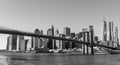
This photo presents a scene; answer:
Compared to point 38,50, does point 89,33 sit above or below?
above

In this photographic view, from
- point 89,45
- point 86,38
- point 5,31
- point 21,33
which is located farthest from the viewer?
point 86,38

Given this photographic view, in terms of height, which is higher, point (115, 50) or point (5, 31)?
point (5, 31)

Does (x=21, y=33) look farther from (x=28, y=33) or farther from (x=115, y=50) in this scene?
(x=115, y=50)

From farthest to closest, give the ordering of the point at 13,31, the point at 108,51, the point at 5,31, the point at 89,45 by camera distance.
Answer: the point at 108,51 → the point at 89,45 → the point at 13,31 → the point at 5,31

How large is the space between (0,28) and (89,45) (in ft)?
245

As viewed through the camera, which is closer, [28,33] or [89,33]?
[28,33]

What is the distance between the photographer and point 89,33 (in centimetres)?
Result: 14038

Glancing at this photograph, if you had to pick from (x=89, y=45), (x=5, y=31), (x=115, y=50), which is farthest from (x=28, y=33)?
(x=115, y=50)

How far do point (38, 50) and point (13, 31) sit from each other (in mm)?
116075

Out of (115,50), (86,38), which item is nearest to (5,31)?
(86,38)

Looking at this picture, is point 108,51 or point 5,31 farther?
point 108,51

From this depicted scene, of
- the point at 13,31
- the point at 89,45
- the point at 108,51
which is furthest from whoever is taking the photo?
the point at 108,51

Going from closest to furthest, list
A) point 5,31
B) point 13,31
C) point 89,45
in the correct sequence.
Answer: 1. point 5,31
2. point 13,31
3. point 89,45

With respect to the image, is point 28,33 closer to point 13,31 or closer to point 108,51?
point 13,31
